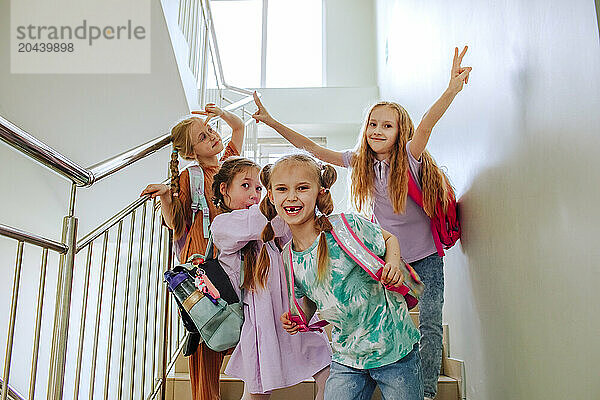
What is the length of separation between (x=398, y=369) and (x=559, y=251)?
49cm

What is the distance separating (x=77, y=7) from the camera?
3252mm

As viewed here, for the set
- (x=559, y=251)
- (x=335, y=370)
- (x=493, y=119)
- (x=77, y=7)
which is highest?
(x=77, y=7)

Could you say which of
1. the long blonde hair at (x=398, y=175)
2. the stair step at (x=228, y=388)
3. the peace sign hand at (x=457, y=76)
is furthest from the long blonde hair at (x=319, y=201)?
the stair step at (x=228, y=388)

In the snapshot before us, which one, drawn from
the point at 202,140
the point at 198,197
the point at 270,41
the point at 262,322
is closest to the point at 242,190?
the point at 198,197

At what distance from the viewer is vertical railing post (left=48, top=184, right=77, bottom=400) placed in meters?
1.38

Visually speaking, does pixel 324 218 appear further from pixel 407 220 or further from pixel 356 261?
pixel 407 220

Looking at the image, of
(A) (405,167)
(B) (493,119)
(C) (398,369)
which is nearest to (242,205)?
(A) (405,167)

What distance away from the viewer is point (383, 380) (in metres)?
1.44

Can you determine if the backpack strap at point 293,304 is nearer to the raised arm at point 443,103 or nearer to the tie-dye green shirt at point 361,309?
the tie-dye green shirt at point 361,309

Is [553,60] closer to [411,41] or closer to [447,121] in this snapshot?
[447,121]

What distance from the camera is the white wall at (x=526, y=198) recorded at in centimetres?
116

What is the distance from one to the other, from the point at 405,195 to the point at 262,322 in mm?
630

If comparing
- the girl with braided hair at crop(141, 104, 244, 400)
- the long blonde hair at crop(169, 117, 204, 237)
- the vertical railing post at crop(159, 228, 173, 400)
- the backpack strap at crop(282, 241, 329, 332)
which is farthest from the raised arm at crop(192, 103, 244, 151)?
the backpack strap at crop(282, 241, 329, 332)

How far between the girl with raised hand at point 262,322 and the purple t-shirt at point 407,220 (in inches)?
16.7
